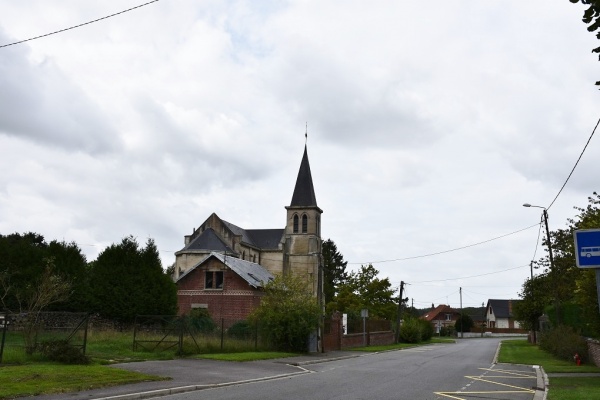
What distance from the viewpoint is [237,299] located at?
45938 millimetres

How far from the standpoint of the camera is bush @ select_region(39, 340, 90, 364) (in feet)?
61.2

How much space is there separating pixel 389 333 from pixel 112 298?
2730cm

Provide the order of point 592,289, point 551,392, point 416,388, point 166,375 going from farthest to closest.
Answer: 1. point 592,289
2. point 166,375
3. point 416,388
4. point 551,392

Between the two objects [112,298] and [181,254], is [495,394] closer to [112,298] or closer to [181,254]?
[112,298]

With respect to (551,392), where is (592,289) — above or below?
above

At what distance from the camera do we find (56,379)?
14375 mm

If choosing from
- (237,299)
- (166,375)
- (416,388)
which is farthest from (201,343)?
(237,299)

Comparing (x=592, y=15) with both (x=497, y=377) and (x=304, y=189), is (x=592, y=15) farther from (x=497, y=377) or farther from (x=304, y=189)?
(x=304, y=189)

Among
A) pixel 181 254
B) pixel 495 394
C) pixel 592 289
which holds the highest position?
pixel 181 254

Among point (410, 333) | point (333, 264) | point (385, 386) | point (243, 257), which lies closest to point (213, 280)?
point (410, 333)

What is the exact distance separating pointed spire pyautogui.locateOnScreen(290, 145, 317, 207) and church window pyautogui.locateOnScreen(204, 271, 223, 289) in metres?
26.2

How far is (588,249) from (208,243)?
61.2m

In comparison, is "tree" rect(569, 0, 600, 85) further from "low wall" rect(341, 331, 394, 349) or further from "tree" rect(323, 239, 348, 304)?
"tree" rect(323, 239, 348, 304)

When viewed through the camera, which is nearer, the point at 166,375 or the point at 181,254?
the point at 166,375
